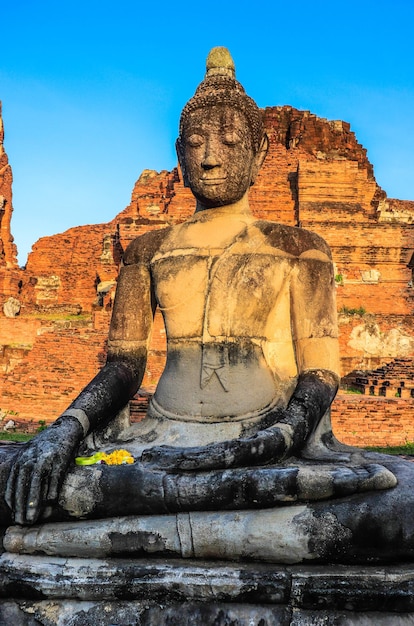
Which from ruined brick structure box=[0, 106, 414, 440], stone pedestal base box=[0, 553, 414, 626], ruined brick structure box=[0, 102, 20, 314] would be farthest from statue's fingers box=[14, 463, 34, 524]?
ruined brick structure box=[0, 102, 20, 314]

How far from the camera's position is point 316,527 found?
2.54 m

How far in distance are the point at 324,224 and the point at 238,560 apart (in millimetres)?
16963

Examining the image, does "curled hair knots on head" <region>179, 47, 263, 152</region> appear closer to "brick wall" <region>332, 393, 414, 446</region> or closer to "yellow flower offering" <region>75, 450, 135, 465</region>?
"yellow flower offering" <region>75, 450, 135, 465</region>

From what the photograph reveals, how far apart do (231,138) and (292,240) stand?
2.31ft

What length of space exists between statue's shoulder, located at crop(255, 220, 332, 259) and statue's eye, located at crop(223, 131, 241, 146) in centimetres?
51

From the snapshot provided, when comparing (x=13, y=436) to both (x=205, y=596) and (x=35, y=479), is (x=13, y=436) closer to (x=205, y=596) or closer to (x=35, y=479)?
(x=35, y=479)

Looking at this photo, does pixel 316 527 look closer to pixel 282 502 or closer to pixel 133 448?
pixel 282 502

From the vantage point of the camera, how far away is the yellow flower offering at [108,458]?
2986 mm

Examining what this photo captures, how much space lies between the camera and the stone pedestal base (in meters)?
2.38

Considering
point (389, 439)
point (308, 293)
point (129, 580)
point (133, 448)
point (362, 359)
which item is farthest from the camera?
point (362, 359)

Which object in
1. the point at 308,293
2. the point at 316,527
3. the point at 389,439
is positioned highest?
the point at 308,293

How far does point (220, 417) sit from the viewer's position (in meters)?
3.37

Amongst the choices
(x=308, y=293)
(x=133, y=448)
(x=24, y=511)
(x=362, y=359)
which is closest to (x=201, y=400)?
(x=133, y=448)

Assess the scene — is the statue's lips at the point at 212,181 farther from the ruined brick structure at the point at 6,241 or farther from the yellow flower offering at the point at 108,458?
the ruined brick structure at the point at 6,241
